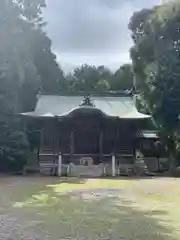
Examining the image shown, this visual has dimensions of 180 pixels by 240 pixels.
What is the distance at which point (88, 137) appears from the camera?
79.3 ft

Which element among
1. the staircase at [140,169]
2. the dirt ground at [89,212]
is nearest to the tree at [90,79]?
the staircase at [140,169]

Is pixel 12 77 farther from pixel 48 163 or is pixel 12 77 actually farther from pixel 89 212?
pixel 89 212

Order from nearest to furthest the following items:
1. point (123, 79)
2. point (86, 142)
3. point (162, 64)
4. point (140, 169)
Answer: point (140, 169) → point (86, 142) → point (162, 64) → point (123, 79)

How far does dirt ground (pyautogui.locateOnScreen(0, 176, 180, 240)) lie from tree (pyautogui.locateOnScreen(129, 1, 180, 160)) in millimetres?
9003

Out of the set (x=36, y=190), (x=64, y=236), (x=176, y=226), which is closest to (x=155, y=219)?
(x=176, y=226)

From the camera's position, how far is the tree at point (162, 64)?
2420 centimetres

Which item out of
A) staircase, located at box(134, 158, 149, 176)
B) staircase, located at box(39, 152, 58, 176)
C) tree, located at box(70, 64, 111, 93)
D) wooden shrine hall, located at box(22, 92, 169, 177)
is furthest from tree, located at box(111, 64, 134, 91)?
staircase, located at box(39, 152, 58, 176)

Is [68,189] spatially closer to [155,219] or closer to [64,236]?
[155,219]

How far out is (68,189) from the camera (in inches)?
602

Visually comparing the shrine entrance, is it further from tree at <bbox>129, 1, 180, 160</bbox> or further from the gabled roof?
tree at <bbox>129, 1, 180, 160</bbox>

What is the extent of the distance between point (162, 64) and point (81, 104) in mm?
4758

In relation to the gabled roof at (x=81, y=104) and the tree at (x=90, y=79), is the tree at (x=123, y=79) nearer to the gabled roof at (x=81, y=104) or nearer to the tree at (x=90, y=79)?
the tree at (x=90, y=79)

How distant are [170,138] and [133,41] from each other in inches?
237

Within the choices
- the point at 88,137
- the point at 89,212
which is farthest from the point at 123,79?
the point at 89,212
